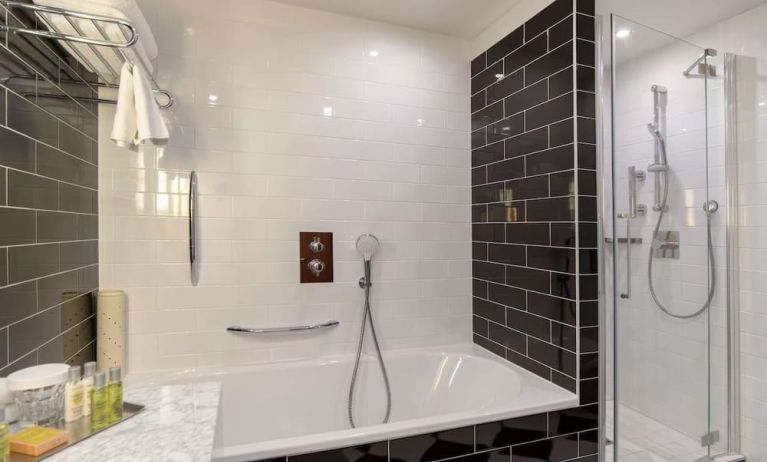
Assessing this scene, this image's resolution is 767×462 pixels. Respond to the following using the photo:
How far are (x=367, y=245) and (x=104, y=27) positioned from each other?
1505mm

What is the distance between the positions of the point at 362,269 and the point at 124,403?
133cm

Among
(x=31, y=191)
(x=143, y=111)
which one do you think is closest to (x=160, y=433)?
(x=31, y=191)

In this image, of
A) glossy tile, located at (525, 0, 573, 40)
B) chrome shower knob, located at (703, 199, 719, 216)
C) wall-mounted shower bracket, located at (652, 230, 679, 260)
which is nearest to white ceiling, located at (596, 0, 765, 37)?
glossy tile, located at (525, 0, 573, 40)

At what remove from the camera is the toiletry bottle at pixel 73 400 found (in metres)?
1.11

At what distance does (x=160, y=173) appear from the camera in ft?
6.63

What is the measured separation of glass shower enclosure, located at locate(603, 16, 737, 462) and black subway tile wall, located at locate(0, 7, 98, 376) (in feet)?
7.22

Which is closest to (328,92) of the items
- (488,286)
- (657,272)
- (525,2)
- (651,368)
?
(525,2)

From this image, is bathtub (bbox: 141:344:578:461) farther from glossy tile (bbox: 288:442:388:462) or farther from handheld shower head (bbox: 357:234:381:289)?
handheld shower head (bbox: 357:234:381:289)

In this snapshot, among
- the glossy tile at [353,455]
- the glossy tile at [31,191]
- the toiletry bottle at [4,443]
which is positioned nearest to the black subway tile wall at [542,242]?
the glossy tile at [353,455]

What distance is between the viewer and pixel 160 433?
1.09 m

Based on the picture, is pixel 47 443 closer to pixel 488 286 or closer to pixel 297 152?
pixel 297 152

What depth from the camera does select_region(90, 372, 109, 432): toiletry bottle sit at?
1.10 m

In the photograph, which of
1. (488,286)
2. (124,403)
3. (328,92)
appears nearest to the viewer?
(124,403)

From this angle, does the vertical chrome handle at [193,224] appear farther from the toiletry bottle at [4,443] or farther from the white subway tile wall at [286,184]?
the toiletry bottle at [4,443]
